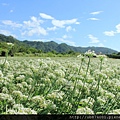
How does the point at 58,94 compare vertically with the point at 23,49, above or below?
below

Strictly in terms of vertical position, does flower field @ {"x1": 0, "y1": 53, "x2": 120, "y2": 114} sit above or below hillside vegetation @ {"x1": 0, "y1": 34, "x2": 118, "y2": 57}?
below

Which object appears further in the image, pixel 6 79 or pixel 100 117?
pixel 6 79

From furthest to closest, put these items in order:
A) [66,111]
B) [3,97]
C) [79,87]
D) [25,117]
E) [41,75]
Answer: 1. [41,75]
2. [79,87]
3. [66,111]
4. [3,97]
5. [25,117]

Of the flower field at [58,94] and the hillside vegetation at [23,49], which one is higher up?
the hillside vegetation at [23,49]

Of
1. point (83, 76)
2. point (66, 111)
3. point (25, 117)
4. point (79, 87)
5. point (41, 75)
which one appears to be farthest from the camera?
point (41, 75)

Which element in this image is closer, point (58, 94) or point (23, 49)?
point (58, 94)

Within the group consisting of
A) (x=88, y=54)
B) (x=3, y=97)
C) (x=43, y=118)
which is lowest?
(x=43, y=118)

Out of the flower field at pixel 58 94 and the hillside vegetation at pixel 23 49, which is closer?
the flower field at pixel 58 94

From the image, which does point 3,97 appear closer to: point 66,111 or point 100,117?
point 66,111

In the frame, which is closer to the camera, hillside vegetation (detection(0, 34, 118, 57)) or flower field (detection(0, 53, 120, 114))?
flower field (detection(0, 53, 120, 114))

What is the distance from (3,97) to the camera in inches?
151

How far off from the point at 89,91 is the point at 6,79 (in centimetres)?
147

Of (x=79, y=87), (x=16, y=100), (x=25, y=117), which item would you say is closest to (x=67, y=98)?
(x=79, y=87)

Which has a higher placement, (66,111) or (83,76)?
(83,76)
